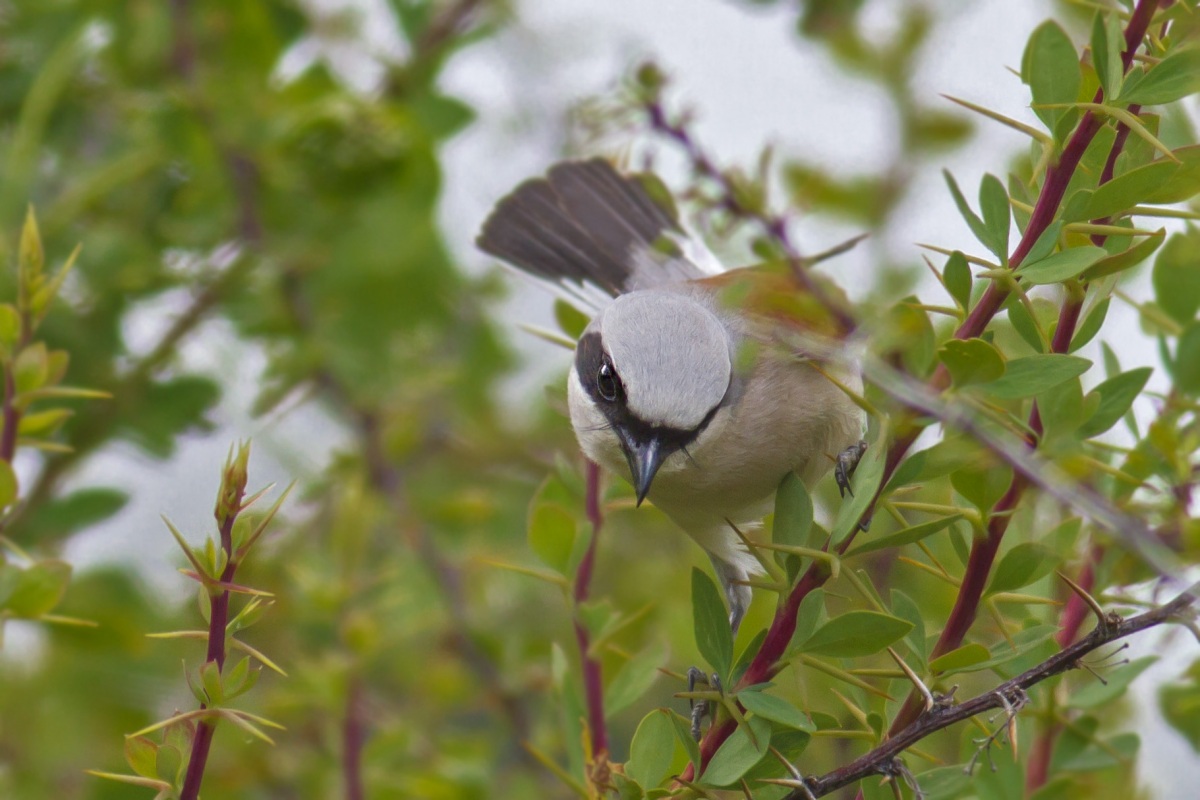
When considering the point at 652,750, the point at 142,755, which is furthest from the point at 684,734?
the point at 142,755

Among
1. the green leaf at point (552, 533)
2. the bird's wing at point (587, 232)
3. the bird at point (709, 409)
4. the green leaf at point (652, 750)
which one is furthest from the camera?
the bird's wing at point (587, 232)

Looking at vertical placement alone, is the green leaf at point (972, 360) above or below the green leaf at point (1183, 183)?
below

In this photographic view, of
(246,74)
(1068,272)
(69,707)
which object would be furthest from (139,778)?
(246,74)

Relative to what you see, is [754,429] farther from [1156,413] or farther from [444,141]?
[444,141]

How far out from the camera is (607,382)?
7.44 feet

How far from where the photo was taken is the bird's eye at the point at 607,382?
2.25m

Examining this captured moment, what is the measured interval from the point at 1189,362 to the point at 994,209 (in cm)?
32

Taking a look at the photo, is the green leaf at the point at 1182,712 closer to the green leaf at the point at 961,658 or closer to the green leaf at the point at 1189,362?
the green leaf at the point at 1189,362

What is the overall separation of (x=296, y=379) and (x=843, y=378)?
1.15 m

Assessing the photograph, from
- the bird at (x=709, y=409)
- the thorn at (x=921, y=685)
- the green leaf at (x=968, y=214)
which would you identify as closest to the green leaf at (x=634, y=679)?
the thorn at (x=921, y=685)

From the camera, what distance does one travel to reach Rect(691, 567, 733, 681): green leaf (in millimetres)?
1249

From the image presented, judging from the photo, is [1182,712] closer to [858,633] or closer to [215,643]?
[858,633]

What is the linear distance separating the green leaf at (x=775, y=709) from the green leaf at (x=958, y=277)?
0.39 metres

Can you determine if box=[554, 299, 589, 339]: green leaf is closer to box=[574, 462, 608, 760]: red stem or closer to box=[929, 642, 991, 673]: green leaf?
box=[574, 462, 608, 760]: red stem
